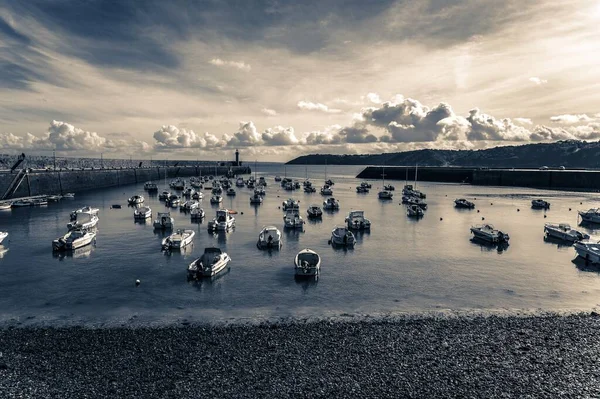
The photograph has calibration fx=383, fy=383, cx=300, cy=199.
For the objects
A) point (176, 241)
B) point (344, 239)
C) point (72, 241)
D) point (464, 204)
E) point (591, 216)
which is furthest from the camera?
point (464, 204)

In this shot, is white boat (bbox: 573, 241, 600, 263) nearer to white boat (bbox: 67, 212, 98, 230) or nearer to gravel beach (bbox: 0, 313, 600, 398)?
gravel beach (bbox: 0, 313, 600, 398)

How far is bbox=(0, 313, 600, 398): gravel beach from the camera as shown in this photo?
17406mm

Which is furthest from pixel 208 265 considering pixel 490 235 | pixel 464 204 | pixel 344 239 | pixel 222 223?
pixel 464 204

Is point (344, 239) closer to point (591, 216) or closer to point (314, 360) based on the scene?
point (314, 360)

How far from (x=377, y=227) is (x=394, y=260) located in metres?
21.1

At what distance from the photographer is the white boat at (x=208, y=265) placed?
3341 cm

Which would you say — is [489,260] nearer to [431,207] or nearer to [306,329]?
[306,329]

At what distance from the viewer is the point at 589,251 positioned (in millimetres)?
39750

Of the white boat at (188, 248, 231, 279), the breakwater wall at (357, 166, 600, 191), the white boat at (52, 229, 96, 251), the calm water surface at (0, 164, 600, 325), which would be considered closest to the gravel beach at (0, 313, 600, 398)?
the calm water surface at (0, 164, 600, 325)

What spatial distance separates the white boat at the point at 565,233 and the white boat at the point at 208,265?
147 ft

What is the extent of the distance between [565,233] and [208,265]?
46.9m

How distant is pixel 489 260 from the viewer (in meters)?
41.4

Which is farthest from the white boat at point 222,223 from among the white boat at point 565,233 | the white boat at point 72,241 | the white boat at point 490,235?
the white boat at point 565,233

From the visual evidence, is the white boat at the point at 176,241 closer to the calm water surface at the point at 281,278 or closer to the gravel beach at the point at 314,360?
the calm water surface at the point at 281,278
